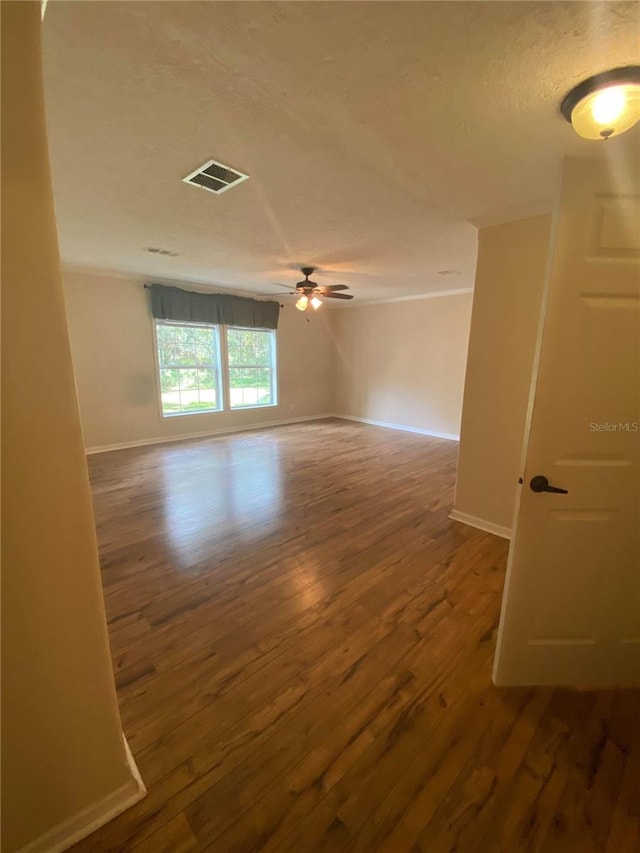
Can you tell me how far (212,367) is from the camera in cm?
605

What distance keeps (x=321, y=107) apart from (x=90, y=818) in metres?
2.64

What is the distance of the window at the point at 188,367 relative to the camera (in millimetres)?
5516

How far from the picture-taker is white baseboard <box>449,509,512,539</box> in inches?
110

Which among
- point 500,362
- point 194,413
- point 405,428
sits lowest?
point 405,428

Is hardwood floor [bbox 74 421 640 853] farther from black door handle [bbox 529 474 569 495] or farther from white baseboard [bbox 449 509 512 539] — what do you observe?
black door handle [bbox 529 474 569 495]

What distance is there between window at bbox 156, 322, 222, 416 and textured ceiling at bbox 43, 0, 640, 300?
108 inches

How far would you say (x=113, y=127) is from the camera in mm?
1600

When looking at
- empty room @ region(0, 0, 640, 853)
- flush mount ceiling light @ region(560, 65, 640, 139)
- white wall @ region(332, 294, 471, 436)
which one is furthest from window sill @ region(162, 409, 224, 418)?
flush mount ceiling light @ region(560, 65, 640, 139)

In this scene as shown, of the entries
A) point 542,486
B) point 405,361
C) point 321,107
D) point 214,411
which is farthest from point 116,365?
point 542,486

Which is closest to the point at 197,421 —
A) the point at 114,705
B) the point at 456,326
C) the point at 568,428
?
the point at 456,326

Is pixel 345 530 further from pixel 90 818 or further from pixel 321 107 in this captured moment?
pixel 321 107

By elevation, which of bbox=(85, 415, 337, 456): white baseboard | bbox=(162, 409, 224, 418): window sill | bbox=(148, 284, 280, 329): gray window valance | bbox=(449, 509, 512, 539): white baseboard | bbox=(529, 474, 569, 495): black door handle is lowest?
bbox=(449, 509, 512, 539): white baseboard

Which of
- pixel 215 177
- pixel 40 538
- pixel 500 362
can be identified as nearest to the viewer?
pixel 40 538

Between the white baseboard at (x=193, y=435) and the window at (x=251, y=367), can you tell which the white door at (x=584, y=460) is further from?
the window at (x=251, y=367)
